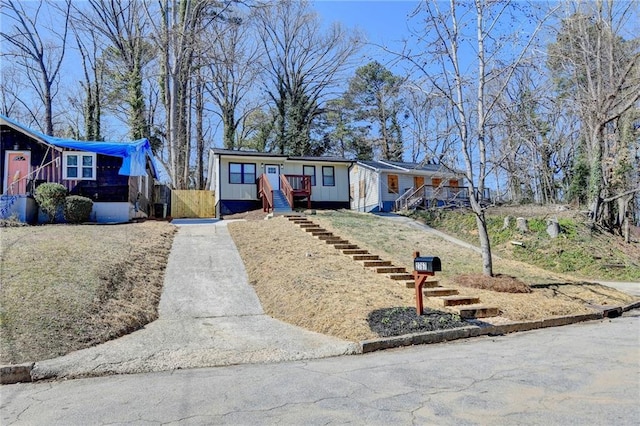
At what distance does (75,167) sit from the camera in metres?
17.9

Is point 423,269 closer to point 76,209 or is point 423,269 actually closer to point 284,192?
point 76,209

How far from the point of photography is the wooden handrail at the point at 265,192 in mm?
21469

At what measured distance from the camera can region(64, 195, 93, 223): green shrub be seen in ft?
53.1

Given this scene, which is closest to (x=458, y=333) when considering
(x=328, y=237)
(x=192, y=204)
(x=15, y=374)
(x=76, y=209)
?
(x=15, y=374)

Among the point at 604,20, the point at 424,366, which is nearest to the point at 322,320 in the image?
the point at 424,366

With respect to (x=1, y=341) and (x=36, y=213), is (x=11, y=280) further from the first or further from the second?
(x=36, y=213)

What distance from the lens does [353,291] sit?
887 centimetres

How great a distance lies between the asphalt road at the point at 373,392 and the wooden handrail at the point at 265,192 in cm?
1618

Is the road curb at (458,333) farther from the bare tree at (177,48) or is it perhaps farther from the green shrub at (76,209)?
A: the bare tree at (177,48)

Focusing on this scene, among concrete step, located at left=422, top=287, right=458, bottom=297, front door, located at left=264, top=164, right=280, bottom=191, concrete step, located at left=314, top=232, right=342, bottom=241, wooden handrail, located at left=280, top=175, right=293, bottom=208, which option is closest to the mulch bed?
concrete step, located at left=422, top=287, right=458, bottom=297

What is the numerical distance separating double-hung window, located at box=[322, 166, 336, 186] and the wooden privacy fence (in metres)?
7.06

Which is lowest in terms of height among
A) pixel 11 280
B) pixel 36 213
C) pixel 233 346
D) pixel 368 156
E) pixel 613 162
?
pixel 233 346

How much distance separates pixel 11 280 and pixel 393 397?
7.16 metres

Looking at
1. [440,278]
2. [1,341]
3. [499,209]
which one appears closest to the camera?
[1,341]
